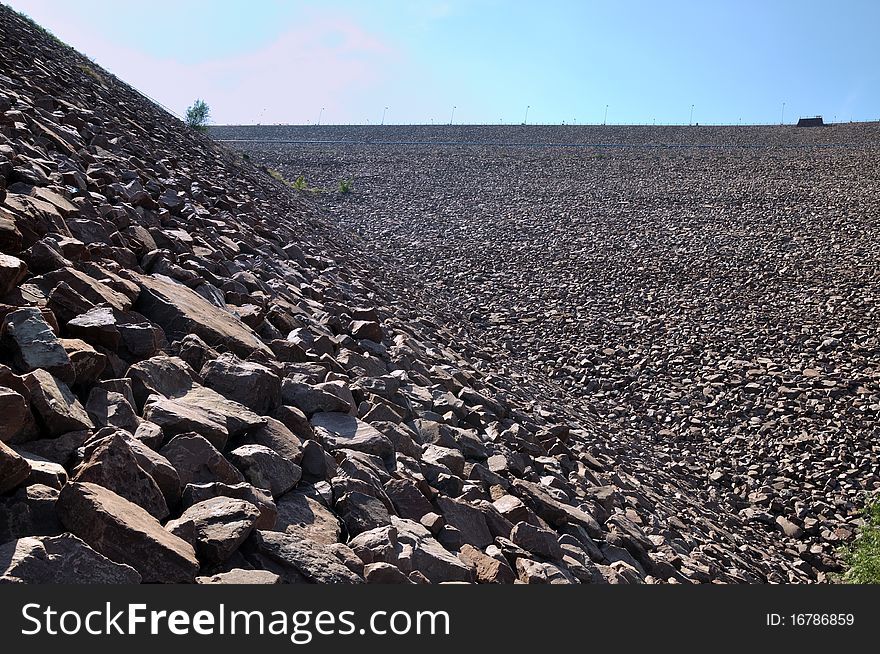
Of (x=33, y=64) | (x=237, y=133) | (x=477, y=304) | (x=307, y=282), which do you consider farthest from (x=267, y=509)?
(x=237, y=133)

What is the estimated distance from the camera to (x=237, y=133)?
47094 millimetres

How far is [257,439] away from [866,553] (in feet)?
17.6

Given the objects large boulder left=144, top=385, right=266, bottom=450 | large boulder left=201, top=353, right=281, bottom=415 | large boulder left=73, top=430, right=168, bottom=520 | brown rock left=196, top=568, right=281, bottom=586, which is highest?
large boulder left=201, top=353, right=281, bottom=415

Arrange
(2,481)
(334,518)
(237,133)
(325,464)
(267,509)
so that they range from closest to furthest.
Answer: (2,481) → (267,509) → (334,518) → (325,464) → (237,133)

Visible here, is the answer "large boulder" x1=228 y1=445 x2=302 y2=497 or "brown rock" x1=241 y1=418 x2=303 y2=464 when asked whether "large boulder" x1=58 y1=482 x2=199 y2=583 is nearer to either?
"large boulder" x1=228 y1=445 x2=302 y2=497

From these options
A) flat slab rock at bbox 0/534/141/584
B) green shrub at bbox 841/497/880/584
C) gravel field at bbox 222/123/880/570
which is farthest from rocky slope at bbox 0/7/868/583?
gravel field at bbox 222/123/880/570

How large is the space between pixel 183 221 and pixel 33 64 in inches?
259

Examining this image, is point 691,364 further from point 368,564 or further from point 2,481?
point 2,481

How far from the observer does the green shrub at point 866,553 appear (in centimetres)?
544

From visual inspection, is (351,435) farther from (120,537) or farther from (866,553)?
(866,553)

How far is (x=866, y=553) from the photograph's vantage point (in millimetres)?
5875

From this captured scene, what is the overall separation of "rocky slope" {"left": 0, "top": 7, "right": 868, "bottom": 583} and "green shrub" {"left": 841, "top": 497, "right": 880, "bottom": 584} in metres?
0.23

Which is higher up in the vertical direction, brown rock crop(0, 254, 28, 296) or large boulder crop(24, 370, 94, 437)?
brown rock crop(0, 254, 28, 296)

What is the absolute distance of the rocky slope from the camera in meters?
2.67
